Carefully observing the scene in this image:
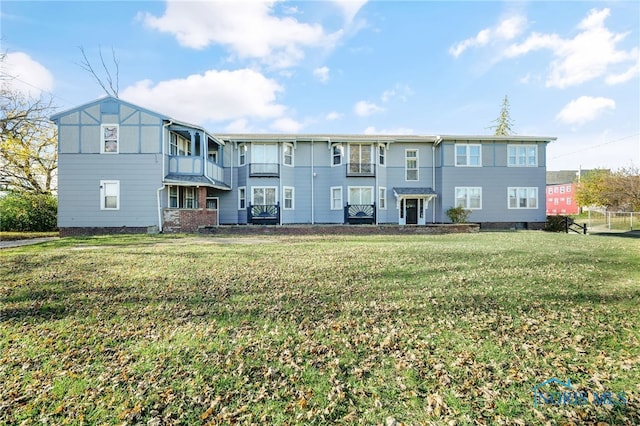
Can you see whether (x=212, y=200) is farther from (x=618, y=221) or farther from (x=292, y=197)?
(x=618, y=221)

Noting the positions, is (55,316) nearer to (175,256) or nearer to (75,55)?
(175,256)

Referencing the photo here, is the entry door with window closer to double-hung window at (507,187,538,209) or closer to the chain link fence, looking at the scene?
double-hung window at (507,187,538,209)

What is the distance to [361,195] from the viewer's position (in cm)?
2156

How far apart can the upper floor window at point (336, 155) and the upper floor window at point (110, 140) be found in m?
12.8

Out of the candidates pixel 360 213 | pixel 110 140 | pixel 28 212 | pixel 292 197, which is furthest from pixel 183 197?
pixel 360 213

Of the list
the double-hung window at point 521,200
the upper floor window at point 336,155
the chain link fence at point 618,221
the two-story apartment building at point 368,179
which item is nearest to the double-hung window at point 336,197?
the two-story apartment building at point 368,179

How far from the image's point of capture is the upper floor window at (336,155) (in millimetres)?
21641

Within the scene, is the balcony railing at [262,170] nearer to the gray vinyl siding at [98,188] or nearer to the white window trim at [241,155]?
the white window trim at [241,155]

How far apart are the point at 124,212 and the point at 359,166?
1431cm

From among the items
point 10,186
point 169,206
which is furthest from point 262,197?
point 10,186

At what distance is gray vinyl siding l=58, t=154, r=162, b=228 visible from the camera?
54.5 feet

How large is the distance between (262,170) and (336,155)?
522 centimetres

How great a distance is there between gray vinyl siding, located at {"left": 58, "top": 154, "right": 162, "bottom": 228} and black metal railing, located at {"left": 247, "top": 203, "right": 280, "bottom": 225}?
5905 mm

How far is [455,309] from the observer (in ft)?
17.0
